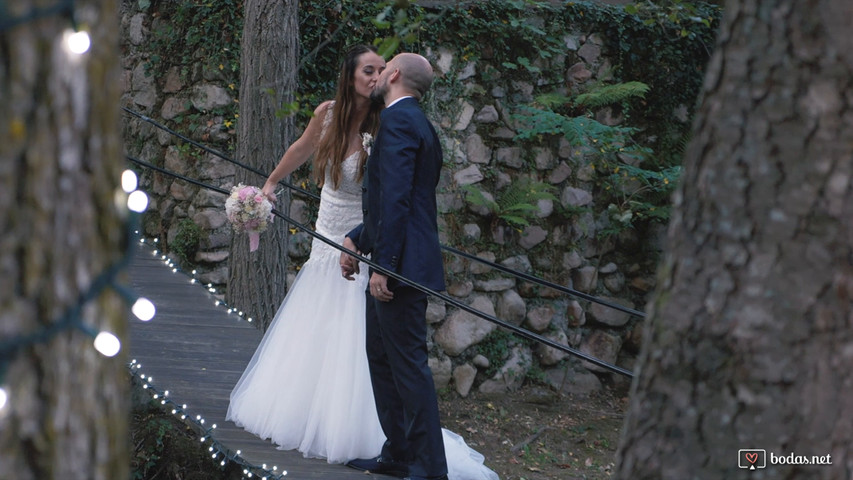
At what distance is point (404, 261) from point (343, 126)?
2.69ft

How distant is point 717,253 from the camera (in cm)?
175

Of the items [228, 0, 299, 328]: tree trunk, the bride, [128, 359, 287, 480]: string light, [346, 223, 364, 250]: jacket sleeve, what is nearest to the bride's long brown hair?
the bride

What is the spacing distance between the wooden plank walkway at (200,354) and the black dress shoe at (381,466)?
0.20 ft

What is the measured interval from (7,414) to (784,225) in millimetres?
1381

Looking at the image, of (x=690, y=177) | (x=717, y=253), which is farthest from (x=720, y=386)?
(x=690, y=177)

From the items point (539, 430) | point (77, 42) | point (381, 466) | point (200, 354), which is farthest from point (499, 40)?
point (77, 42)

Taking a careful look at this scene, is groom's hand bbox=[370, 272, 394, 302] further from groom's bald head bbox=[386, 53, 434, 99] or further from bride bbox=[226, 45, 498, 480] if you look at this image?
groom's bald head bbox=[386, 53, 434, 99]

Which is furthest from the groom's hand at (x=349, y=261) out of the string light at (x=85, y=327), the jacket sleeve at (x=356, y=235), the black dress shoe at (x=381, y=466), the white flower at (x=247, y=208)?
the string light at (x=85, y=327)

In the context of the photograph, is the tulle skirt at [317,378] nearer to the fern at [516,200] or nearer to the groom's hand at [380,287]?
the groom's hand at [380,287]

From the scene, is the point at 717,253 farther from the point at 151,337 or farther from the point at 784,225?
the point at 151,337

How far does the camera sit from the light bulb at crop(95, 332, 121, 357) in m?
1.31

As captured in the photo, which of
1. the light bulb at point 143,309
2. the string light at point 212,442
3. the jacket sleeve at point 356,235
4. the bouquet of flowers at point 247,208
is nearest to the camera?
the light bulb at point 143,309

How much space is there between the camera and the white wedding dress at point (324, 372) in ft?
13.2

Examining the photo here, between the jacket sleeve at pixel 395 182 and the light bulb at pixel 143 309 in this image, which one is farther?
the jacket sleeve at pixel 395 182
